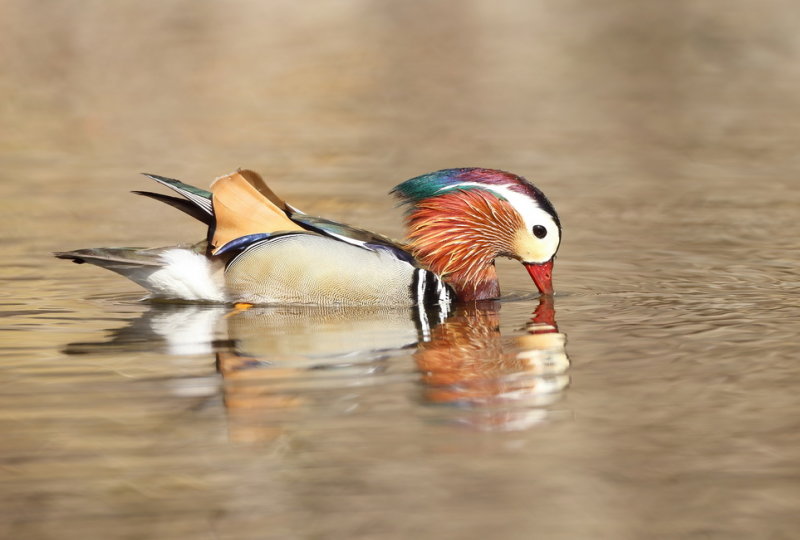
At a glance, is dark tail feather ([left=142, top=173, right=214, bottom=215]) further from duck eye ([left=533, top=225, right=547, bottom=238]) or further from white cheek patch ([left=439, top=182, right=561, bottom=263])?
duck eye ([left=533, top=225, right=547, bottom=238])

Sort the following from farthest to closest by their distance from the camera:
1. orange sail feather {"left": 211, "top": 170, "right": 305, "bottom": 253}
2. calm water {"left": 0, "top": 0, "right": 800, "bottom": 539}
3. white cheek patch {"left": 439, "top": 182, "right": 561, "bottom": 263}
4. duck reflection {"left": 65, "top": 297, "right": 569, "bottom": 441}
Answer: white cheek patch {"left": 439, "top": 182, "right": 561, "bottom": 263} < orange sail feather {"left": 211, "top": 170, "right": 305, "bottom": 253} < duck reflection {"left": 65, "top": 297, "right": 569, "bottom": 441} < calm water {"left": 0, "top": 0, "right": 800, "bottom": 539}

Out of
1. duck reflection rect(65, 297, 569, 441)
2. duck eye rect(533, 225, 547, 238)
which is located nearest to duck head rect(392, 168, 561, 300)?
duck eye rect(533, 225, 547, 238)

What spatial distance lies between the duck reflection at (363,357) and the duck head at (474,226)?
252 millimetres

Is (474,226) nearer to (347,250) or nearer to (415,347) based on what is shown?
(347,250)

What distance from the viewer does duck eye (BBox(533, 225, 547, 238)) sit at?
8.99 m

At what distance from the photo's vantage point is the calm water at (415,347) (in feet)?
17.4

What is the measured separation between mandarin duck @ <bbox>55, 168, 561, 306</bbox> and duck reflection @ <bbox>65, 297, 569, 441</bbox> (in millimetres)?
142

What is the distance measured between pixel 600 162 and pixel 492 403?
925 centimetres

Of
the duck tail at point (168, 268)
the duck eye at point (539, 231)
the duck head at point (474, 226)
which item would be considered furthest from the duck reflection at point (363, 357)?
the duck eye at point (539, 231)

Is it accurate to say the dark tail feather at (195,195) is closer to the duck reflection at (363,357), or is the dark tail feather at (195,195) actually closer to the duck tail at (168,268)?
the duck tail at (168,268)

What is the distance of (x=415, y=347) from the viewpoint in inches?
306

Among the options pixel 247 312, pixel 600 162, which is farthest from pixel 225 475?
pixel 600 162

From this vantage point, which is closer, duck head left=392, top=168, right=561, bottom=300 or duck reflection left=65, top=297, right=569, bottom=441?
duck reflection left=65, top=297, right=569, bottom=441

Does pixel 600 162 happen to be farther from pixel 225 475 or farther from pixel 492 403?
pixel 225 475
